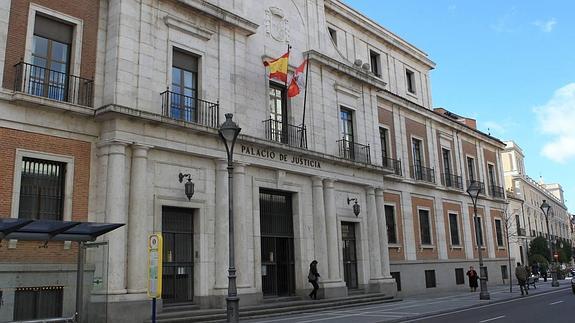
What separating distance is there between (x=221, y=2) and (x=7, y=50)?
8297 millimetres

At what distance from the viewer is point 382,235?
83.8ft

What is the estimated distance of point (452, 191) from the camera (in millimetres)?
34688

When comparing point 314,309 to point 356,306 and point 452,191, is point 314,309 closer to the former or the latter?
point 356,306

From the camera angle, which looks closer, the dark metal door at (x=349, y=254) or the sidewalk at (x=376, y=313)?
the sidewalk at (x=376, y=313)

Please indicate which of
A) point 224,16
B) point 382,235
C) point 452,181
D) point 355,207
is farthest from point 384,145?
point 224,16

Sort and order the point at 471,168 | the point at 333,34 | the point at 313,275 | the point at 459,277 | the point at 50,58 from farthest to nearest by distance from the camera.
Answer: the point at 471,168, the point at 459,277, the point at 333,34, the point at 313,275, the point at 50,58

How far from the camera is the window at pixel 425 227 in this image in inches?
1233

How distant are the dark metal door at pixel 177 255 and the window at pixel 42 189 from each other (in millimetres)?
3313

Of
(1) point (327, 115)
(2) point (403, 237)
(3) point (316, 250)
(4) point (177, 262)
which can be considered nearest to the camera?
(4) point (177, 262)

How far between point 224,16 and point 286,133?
210 inches

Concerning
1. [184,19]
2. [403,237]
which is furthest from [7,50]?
[403,237]

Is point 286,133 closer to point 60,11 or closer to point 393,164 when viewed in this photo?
point 60,11

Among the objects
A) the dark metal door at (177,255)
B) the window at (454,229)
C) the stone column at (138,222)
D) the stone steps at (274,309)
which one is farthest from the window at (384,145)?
the stone column at (138,222)

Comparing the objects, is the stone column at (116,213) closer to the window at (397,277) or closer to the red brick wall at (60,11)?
the red brick wall at (60,11)
